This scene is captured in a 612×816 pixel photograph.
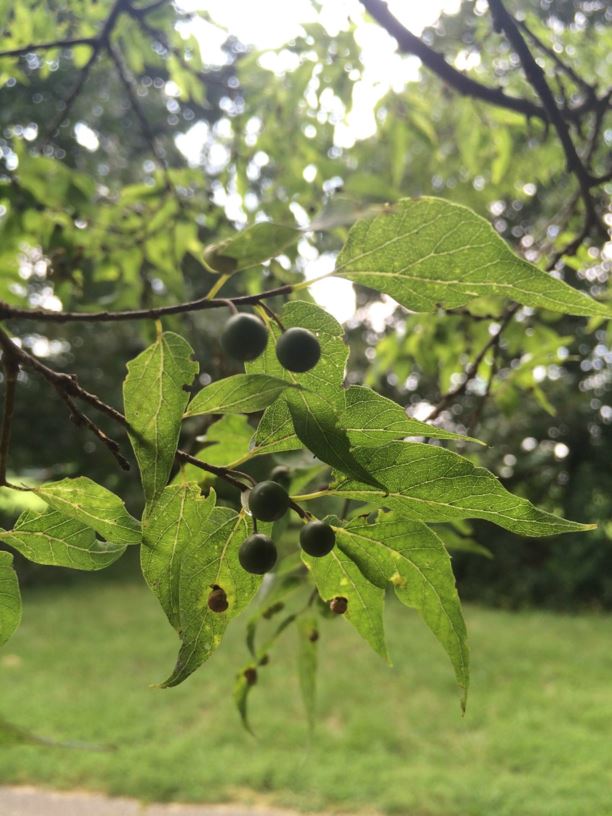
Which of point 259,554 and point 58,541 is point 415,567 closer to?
point 259,554

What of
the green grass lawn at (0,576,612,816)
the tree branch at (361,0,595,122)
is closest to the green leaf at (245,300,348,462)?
the tree branch at (361,0,595,122)

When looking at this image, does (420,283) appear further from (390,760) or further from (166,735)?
(166,735)

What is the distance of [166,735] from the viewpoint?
4.14 metres

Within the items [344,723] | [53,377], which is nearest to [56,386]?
[53,377]

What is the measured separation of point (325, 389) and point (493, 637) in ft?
20.1

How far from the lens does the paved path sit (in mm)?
3312

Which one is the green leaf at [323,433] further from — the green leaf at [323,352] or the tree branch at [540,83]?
the tree branch at [540,83]

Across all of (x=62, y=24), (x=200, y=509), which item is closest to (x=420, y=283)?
(x=200, y=509)

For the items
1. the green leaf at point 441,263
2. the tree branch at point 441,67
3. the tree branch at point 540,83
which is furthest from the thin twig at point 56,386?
the tree branch at point 441,67

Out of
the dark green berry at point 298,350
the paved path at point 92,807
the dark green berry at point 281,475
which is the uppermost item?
the dark green berry at point 281,475

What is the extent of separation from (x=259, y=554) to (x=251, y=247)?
21 cm

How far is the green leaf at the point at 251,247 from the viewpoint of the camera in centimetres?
44

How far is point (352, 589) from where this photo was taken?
58 cm

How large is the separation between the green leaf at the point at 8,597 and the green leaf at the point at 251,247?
0.84 ft
